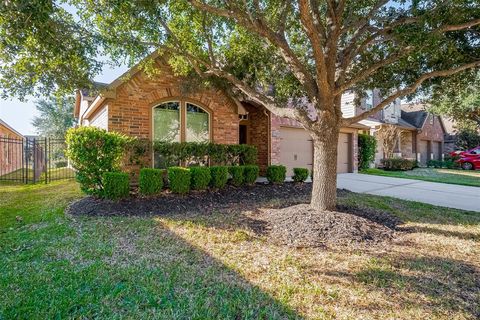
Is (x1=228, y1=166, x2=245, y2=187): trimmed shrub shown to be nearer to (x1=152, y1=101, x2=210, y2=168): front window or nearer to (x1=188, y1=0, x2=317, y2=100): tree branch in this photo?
(x1=152, y1=101, x2=210, y2=168): front window

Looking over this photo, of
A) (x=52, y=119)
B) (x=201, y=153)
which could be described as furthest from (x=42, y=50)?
(x=52, y=119)

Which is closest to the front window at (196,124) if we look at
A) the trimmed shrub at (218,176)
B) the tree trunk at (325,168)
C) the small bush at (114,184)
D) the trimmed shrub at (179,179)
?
the trimmed shrub at (218,176)

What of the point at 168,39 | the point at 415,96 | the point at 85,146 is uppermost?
the point at 168,39

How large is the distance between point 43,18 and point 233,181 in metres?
6.21

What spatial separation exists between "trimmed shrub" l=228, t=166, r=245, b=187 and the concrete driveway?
14.1ft

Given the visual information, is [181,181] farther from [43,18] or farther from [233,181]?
[43,18]

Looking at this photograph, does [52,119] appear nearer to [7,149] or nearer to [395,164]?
[7,149]

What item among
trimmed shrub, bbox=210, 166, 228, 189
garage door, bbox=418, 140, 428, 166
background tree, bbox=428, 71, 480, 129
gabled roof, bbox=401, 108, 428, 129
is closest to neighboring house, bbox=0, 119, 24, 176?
trimmed shrub, bbox=210, 166, 228, 189

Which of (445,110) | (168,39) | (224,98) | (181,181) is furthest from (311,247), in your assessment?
(445,110)

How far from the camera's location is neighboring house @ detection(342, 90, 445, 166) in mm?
19328

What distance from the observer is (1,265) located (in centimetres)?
340

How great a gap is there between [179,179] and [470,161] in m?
22.9

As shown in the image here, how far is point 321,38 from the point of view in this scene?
582cm

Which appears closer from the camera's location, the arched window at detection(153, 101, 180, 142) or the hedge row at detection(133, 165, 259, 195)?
the hedge row at detection(133, 165, 259, 195)
